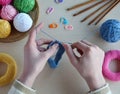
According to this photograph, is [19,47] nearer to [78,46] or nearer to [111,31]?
[78,46]

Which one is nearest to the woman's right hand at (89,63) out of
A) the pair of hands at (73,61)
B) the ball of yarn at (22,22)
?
the pair of hands at (73,61)

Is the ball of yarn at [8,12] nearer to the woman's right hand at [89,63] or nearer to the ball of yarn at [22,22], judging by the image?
the ball of yarn at [22,22]

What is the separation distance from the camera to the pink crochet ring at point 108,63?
3.48 ft

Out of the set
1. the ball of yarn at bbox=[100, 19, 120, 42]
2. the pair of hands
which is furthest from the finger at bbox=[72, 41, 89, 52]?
the ball of yarn at bbox=[100, 19, 120, 42]

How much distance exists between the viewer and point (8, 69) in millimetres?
1071

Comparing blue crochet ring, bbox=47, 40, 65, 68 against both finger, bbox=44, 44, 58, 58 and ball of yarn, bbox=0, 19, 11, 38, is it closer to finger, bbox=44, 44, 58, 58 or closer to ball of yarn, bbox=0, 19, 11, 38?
finger, bbox=44, 44, 58, 58

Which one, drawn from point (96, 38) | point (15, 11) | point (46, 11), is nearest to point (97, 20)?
point (96, 38)

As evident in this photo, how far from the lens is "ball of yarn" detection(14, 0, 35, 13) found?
1.08 meters

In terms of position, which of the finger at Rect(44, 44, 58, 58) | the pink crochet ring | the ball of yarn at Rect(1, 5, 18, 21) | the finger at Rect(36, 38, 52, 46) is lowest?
the pink crochet ring

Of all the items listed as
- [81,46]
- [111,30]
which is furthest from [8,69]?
[111,30]

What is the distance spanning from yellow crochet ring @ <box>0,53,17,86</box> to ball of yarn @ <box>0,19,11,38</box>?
0.07m

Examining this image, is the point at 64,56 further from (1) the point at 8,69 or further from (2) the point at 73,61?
(1) the point at 8,69

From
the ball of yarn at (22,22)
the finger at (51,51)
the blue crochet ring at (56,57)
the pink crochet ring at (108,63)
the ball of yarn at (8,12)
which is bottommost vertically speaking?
the pink crochet ring at (108,63)

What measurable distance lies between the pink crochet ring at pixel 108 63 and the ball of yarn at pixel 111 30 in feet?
0.16
